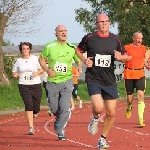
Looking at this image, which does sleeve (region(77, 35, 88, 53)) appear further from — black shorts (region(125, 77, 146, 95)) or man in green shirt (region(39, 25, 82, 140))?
black shorts (region(125, 77, 146, 95))

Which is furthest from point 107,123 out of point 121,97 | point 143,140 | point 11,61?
point 11,61

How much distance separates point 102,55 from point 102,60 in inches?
3.3

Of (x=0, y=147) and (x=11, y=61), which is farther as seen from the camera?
(x=11, y=61)

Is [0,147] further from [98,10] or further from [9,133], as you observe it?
[98,10]

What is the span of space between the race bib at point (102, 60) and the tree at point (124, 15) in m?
43.5

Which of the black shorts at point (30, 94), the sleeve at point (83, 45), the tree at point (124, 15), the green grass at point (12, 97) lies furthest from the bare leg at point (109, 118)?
the tree at point (124, 15)

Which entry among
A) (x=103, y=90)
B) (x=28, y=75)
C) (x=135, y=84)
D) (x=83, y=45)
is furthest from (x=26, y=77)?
(x=103, y=90)

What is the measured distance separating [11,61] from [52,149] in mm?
36062

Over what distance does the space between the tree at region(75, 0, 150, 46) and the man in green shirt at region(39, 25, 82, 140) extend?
41919 mm

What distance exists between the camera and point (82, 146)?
36.8 feet

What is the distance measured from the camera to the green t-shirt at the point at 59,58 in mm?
11992

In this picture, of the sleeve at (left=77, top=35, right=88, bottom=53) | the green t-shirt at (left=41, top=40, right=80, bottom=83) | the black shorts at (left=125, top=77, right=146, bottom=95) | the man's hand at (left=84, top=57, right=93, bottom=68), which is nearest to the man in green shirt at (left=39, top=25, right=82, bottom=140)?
the green t-shirt at (left=41, top=40, right=80, bottom=83)

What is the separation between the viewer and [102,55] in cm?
1045

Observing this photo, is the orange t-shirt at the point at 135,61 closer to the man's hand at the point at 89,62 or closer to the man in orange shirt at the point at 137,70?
Result: the man in orange shirt at the point at 137,70
